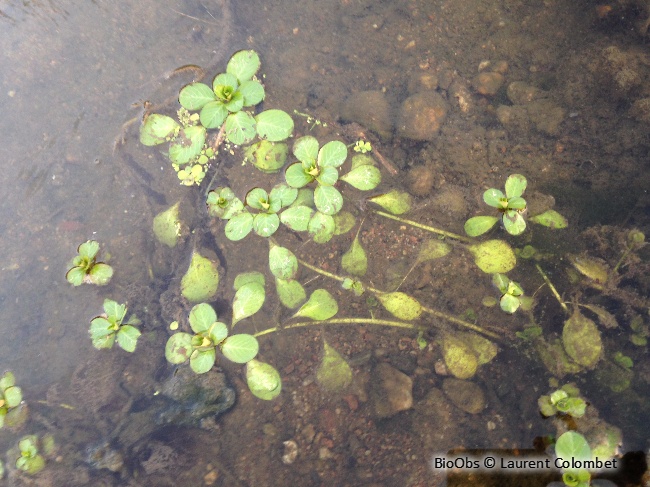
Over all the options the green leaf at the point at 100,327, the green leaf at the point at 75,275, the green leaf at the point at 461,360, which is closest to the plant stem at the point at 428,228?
the green leaf at the point at 461,360

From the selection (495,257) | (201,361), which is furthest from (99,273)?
(495,257)

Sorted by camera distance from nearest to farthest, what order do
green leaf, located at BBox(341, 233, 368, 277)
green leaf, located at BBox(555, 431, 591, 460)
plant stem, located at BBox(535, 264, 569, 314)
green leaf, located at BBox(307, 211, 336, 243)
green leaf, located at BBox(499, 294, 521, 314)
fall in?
green leaf, located at BBox(555, 431, 591, 460)
green leaf, located at BBox(499, 294, 521, 314)
plant stem, located at BBox(535, 264, 569, 314)
green leaf, located at BBox(307, 211, 336, 243)
green leaf, located at BBox(341, 233, 368, 277)

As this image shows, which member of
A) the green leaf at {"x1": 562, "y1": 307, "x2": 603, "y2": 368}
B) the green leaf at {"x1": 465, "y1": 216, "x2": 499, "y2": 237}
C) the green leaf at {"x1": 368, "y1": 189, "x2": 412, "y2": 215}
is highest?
the green leaf at {"x1": 368, "y1": 189, "x2": 412, "y2": 215}

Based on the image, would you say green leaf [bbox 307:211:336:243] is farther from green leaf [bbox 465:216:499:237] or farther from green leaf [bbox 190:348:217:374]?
green leaf [bbox 190:348:217:374]

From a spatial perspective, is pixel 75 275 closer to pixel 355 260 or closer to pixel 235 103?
pixel 235 103

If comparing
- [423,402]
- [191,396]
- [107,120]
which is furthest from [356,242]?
[107,120]

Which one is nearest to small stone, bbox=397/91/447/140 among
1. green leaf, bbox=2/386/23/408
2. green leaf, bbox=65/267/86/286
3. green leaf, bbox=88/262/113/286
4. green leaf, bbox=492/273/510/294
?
green leaf, bbox=492/273/510/294

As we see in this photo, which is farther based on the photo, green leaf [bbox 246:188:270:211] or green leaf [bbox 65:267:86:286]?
green leaf [bbox 65:267:86:286]
